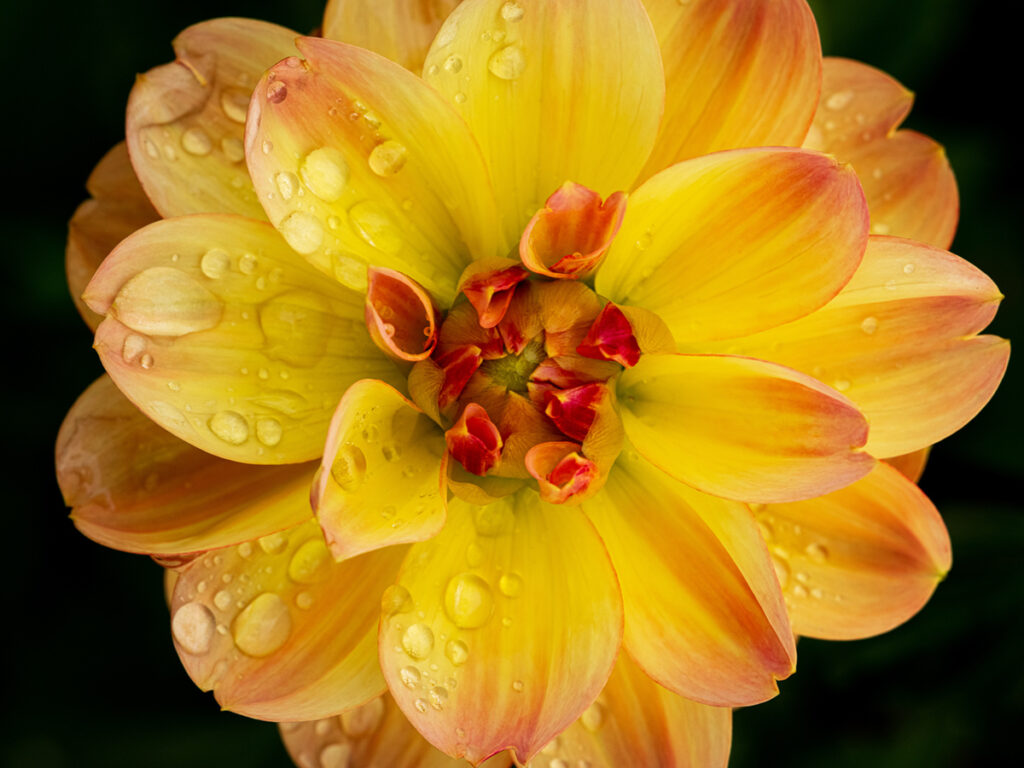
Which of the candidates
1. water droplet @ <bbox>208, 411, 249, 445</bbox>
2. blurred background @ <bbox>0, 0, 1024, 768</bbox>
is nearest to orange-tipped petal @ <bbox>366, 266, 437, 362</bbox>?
water droplet @ <bbox>208, 411, 249, 445</bbox>

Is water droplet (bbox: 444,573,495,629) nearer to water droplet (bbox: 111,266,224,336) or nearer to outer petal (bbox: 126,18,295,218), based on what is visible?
water droplet (bbox: 111,266,224,336)

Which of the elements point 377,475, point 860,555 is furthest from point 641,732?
point 377,475

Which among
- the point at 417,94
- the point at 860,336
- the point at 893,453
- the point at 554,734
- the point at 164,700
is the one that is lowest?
the point at 164,700

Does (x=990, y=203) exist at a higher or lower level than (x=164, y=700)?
higher

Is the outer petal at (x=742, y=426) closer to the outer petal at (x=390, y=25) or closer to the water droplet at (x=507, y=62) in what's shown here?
the water droplet at (x=507, y=62)

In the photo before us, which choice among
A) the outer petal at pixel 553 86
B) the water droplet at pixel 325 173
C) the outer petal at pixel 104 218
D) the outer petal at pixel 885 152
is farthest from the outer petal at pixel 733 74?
the outer petal at pixel 104 218

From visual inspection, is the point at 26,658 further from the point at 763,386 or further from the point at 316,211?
the point at 763,386

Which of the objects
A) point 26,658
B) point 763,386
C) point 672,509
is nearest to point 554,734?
point 672,509
